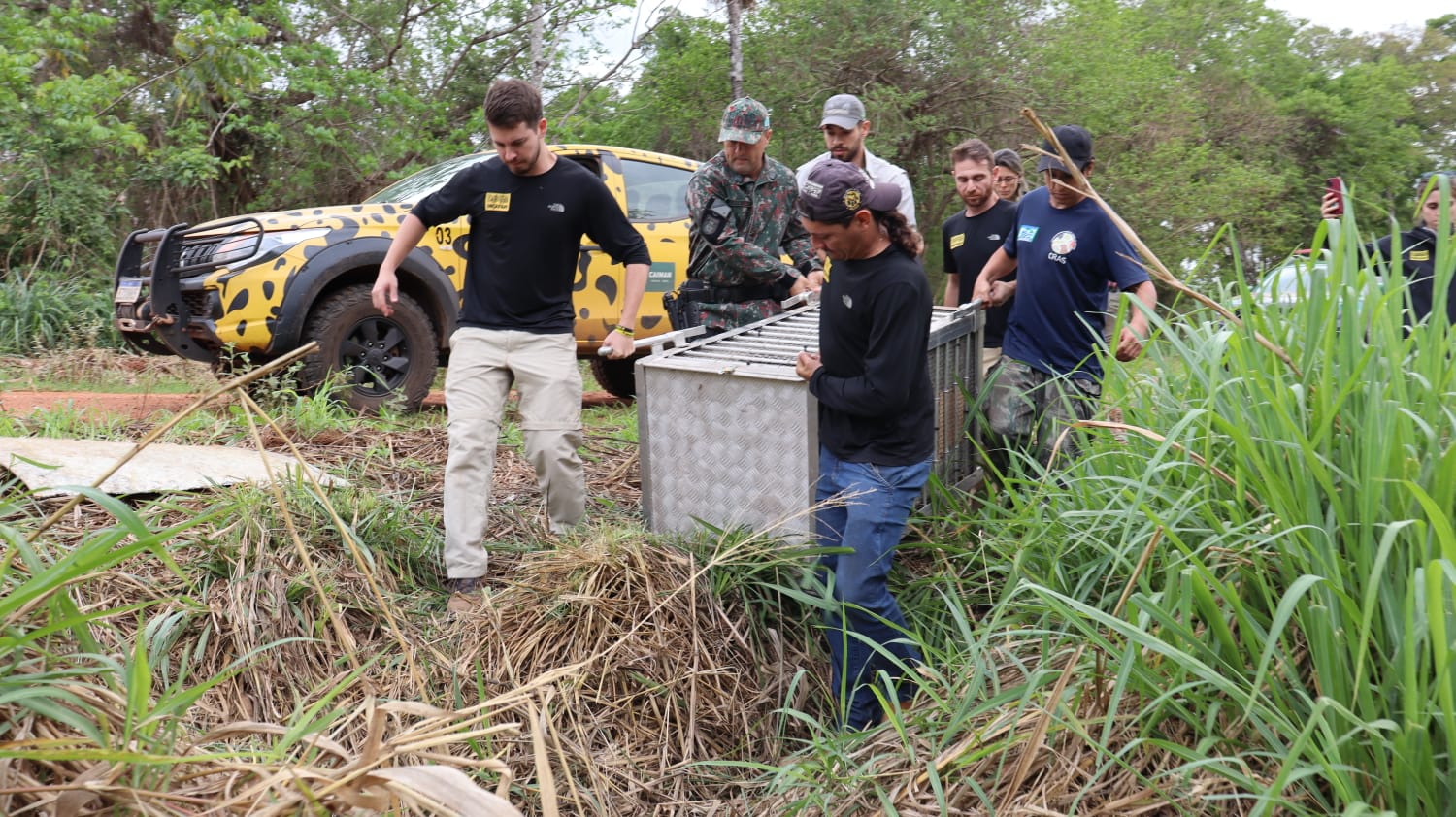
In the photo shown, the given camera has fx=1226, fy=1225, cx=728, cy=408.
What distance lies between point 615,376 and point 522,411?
13.1ft

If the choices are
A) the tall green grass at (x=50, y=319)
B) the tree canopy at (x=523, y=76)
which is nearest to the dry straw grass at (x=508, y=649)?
the tall green grass at (x=50, y=319)

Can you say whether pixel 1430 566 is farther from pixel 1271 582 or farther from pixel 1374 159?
pixel 1374 159

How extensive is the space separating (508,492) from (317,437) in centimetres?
102

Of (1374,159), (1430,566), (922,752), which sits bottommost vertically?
(922,752)

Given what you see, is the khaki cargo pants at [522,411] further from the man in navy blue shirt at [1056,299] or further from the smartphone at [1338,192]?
the smartphone at [1338,192]

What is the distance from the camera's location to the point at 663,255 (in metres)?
8.33

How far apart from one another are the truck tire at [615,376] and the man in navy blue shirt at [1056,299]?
430cm

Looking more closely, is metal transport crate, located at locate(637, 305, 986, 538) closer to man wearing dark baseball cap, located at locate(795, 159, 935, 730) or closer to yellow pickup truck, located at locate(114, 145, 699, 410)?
man wearing dark baseball cap, located at locate(795, 159, 935, 730)

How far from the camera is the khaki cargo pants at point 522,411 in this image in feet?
15.1

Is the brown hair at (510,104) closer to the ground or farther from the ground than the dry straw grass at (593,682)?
farther from the ground

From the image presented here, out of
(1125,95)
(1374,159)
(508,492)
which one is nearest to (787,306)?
(508,492)

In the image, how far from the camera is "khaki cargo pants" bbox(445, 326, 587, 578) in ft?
15.1

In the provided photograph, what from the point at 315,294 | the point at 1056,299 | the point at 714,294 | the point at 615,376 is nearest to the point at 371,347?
the point at 315,294

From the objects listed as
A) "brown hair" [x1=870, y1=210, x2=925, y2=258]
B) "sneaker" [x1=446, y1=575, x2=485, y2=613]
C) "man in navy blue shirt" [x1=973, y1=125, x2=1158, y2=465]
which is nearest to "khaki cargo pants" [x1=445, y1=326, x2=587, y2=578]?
Answer: "sneaker" [x1=446, y1=575, x2=485, y2=613]
